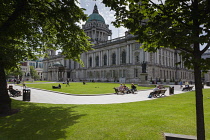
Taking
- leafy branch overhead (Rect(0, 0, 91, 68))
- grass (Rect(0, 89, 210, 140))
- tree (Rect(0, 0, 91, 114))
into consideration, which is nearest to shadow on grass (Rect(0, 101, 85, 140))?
grass (Rect(0, 89, 210, 140))

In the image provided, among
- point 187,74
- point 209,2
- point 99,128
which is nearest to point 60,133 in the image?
point 99,128

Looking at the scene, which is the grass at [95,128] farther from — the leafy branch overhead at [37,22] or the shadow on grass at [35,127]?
the leafy branch overhead at [37,22]

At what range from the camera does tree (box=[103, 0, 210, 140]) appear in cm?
354

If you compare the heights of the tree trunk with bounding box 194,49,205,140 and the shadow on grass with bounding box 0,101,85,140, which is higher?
the tree trunk with bounding box 194,49,205,140

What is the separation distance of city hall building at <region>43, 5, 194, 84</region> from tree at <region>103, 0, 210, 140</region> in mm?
29584

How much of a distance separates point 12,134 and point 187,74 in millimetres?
86769

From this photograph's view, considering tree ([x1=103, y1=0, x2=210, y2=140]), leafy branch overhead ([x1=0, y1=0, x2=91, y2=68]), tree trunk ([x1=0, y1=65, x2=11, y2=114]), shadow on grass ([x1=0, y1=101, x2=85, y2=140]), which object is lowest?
shadow on grass ([x1=0, y1=101, x2=85, y2=140])

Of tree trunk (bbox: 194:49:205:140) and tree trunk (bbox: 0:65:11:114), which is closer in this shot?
tree trunk (bbox: 194:49:205:140)

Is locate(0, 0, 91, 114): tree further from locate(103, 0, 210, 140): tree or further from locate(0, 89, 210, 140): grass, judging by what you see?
locate(103, 0, 210, 140): tree

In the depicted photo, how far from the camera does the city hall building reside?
5334cm

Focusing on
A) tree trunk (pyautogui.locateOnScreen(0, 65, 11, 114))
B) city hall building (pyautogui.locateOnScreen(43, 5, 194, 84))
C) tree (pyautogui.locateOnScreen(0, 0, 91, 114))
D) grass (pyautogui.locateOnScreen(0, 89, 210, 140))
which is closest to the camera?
grass (pyautogui.locateOnScreen(0, 89, 210, 140))

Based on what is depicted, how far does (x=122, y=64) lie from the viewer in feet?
197

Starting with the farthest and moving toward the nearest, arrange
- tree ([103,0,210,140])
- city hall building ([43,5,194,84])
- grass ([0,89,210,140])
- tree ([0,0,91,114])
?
city hall building ([43,5,194,84]) → tree ([0,0,91,114]) → grass ([0,89,210,140]) → tree ([103,0,210,140])

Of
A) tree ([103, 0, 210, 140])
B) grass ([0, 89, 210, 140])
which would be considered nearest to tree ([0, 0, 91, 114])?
grass ([0, 89, 210, 140])
